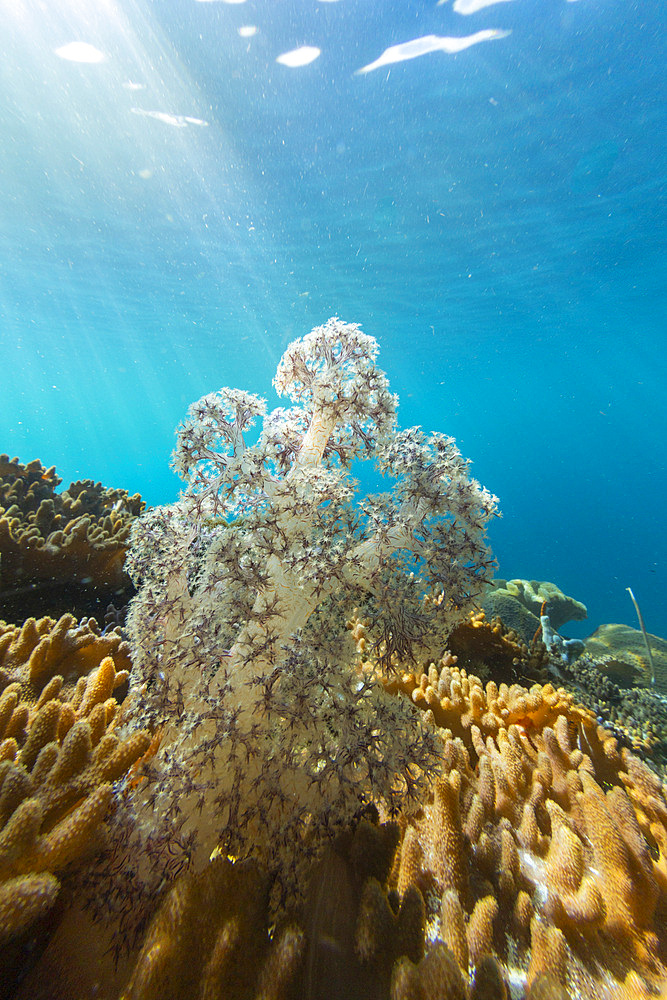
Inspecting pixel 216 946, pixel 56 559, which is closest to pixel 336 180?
pixel 56 559

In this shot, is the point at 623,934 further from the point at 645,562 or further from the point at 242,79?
the point at 645,562

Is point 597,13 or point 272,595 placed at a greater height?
A: point 597,13

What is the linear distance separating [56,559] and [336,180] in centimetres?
1988

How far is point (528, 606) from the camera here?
35.2 ft

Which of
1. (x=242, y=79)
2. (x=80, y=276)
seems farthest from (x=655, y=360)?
(x=80, y=276)

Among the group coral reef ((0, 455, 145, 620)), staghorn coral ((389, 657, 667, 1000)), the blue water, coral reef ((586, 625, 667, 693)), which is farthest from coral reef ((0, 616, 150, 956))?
coral reef ((586, 625, 667, 693))

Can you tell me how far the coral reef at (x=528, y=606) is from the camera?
28.7 feet

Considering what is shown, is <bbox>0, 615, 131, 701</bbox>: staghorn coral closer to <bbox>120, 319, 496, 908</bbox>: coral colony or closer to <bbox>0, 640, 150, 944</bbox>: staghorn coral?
<bbox>0, 640, 150, 944</bbox>: staghorn coral

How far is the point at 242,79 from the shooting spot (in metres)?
13.7

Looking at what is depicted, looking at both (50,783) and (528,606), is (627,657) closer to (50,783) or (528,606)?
(528,606)

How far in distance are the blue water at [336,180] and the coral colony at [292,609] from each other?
3.91 meters

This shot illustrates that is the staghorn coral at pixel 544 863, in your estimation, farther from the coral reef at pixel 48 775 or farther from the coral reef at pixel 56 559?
the coral reef at pixel 56 559

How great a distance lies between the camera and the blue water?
40.7 ft

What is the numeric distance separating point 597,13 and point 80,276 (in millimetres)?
30065
